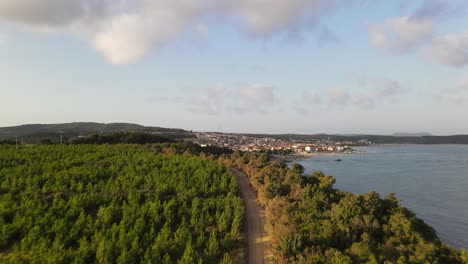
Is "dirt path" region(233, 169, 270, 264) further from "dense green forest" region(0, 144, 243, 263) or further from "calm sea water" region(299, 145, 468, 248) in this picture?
"calm sea water" region(299, 145, 468, 248)

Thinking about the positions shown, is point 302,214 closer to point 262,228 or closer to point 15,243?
point 262,228

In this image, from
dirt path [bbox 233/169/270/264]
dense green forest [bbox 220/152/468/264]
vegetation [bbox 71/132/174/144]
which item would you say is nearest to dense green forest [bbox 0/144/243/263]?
dirt path [bbox 233/169/270/264]

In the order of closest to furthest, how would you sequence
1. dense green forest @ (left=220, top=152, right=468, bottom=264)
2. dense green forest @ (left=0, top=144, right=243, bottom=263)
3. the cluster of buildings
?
1. dense green forest @ (left=0, top=144, right=243, bottom=263)
2. dense green forest @ (left=220, top=152, right=468, bottom=264)
3. the cluster of buildings

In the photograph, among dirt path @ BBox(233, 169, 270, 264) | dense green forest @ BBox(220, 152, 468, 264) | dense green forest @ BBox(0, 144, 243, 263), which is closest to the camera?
dense green forest @ BBox(0, 144, 243, 263)

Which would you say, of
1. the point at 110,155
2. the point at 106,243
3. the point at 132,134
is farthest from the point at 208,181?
the point at 132,134

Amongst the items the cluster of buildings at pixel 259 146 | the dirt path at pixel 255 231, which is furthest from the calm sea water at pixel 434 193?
the cluster of buildings at pixel 259 146

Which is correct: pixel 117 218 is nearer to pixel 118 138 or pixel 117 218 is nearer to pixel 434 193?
pixel 434 193

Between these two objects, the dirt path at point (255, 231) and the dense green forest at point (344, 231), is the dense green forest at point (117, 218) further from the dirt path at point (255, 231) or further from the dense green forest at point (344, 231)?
the dense green forest at point (344, 231)
